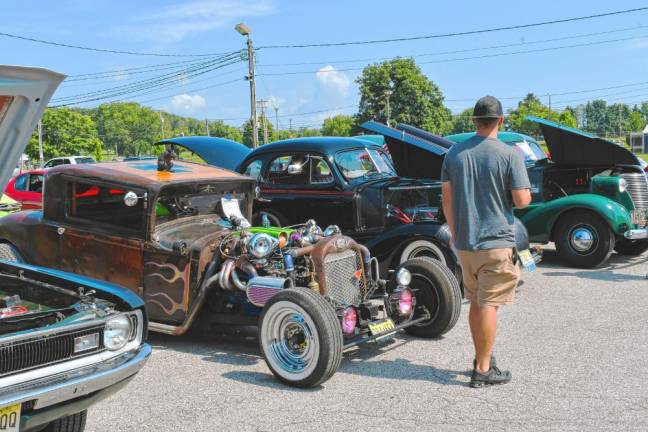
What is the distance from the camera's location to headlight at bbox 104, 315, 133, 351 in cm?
340

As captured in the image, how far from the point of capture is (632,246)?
32.8ft

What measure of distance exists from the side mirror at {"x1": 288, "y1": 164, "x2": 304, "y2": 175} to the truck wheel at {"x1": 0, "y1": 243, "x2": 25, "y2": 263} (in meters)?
3.63

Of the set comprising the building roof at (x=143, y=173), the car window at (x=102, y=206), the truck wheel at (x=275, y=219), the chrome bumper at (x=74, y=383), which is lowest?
the chrome bumper at (x=74, y=383)

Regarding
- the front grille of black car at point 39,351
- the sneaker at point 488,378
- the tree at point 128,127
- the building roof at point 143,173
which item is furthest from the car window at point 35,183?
the tree at point 128,127

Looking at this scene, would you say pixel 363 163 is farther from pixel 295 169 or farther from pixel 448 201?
pixel 448 201

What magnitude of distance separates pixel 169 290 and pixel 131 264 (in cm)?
46

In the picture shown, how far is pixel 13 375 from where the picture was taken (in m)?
2.94

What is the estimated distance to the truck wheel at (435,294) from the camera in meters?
5.55

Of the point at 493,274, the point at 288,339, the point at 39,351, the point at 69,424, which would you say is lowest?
the point at 69,424

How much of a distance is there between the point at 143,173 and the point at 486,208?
3.16 meters

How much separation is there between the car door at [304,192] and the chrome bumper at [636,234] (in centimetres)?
385

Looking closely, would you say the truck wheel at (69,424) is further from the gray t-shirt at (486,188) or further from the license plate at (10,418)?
the gray t-shirt at (486,188)

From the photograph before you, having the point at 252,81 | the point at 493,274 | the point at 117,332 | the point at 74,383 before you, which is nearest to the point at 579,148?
the point at 493,274

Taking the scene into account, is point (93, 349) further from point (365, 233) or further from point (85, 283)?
point (365, 233)
